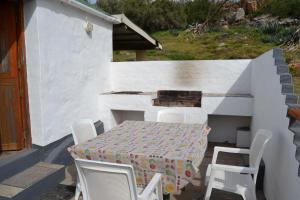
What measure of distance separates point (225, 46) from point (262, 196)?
17.1m

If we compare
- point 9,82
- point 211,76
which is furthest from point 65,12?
point 211,76

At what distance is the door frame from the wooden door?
1.4 inches

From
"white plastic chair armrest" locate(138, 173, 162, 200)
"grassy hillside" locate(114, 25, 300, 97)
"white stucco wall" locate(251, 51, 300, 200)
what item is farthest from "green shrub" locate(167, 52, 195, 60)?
"white plastic chair armrest" locate(138, 173, 162, 200)

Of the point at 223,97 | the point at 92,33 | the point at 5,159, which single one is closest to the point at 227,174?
the point at 223,97

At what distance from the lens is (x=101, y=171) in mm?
2277

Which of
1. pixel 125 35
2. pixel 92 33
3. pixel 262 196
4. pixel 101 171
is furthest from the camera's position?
pixel 125 35

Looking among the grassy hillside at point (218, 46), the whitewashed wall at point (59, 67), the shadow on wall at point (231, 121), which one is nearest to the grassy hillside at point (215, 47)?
the grassy hillside at point (218, 46)

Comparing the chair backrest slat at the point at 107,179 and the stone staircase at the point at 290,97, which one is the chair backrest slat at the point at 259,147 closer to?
the stone staircase at the point at 290,97

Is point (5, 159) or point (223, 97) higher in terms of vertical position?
point (223, 97)

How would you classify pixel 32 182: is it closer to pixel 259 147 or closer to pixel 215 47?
pixel 259 147

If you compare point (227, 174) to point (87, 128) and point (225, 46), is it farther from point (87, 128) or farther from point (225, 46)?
point (225, 46)

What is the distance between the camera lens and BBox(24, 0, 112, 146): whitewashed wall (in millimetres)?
4656

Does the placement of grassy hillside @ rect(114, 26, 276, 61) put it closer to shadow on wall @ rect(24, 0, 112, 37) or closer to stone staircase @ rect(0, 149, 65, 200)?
shadow on wall @ rect(24, 0, 112, 37)

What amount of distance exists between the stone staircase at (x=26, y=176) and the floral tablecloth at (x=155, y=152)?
1329mm
